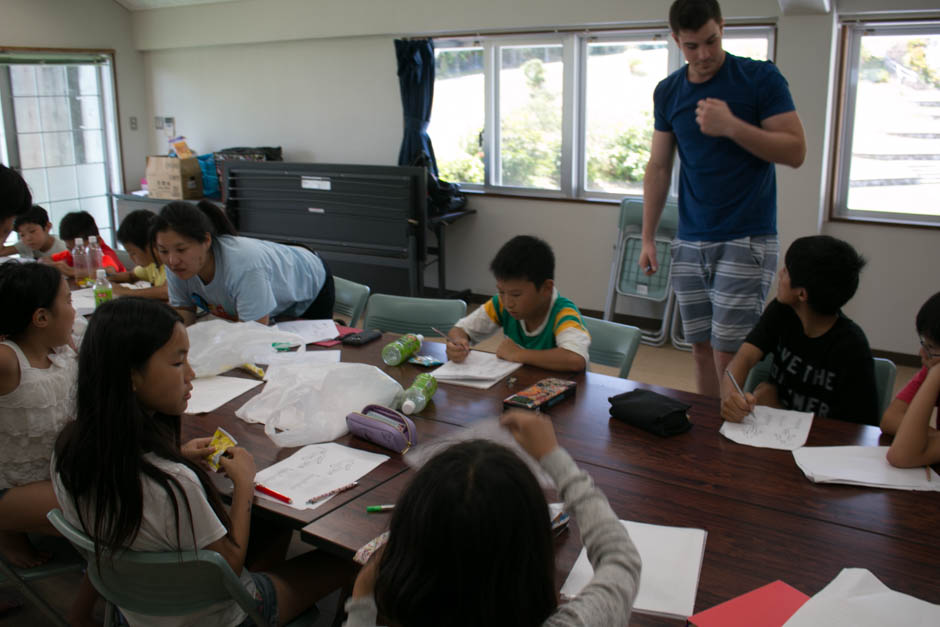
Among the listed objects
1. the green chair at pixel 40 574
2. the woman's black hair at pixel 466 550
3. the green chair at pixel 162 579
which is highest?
the woman's black hair at pixel 466 550

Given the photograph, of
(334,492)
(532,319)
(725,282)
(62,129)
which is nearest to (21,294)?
(334,492)

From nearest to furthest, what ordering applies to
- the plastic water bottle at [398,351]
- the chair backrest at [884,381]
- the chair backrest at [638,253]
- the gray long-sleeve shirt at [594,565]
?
the gray long-sleeve shirt at [594,565] → the chair backrest at [884,381] → the plastic water bottle at [398,351] → the chair backrest at [638,253]

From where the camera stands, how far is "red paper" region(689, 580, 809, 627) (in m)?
1.19

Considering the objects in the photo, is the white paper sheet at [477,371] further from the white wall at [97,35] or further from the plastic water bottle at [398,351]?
the white wall at [97,35]

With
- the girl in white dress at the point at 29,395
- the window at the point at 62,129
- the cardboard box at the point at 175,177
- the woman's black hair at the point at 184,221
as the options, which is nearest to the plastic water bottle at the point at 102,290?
the woman's black hair at the point at 184,221

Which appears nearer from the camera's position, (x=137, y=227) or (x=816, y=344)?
(x=816, y=344)

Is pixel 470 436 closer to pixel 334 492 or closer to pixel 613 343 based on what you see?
pixel 334 492

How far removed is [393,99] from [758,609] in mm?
5062

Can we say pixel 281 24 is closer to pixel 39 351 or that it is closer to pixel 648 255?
pixel 648 255

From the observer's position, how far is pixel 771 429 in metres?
1.86

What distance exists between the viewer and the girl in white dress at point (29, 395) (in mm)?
1833

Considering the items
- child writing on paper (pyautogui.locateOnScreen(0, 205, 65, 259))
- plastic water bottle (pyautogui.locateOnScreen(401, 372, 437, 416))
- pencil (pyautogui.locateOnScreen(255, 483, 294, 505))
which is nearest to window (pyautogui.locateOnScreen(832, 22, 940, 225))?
plastic water bottle (pyautogui.locateOnScreen(401, 372, 437, 416))

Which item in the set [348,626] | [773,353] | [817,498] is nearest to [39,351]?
[348,626]

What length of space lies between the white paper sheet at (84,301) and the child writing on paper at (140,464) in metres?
1.73
